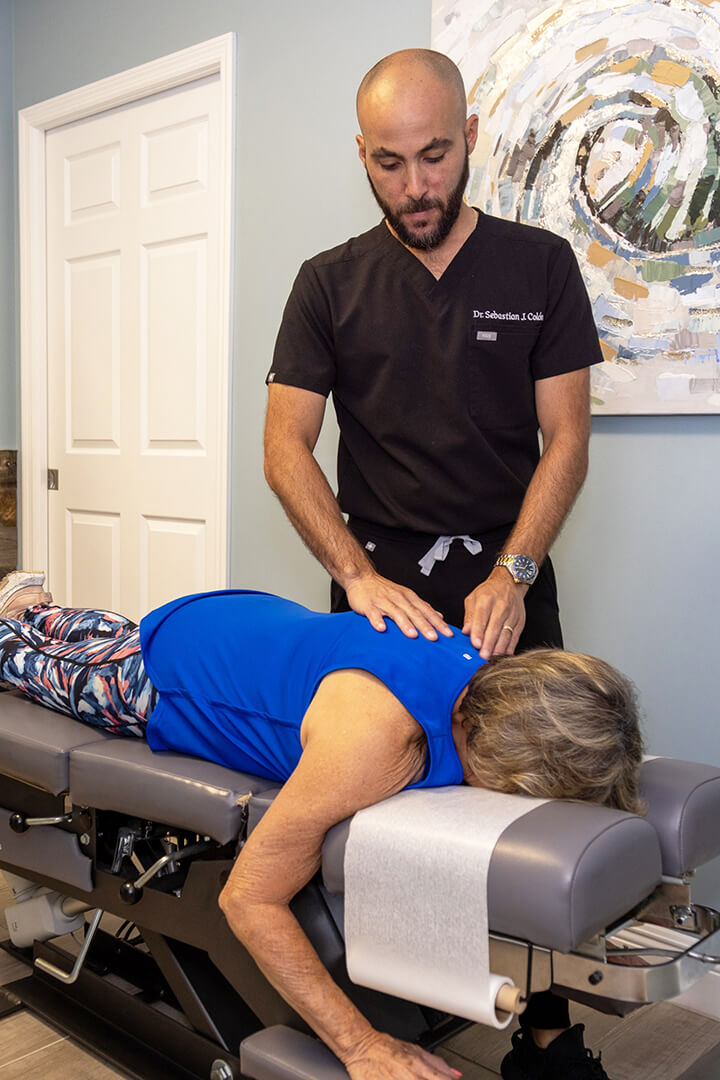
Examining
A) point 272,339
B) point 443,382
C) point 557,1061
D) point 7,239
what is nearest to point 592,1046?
point 557,1061

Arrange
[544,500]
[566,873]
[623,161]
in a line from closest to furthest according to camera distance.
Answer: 1. [566,873]
2. [544,500]
3. [623,161]

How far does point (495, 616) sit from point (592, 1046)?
868mm

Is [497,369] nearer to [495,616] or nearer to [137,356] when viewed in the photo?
[495,616]

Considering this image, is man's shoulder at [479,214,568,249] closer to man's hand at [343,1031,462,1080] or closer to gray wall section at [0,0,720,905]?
gray wall section at [0,0,720,905]

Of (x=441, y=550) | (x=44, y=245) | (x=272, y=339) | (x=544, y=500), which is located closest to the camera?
(x=544, y=500)

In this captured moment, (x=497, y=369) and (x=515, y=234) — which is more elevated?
(x=515, y=234)

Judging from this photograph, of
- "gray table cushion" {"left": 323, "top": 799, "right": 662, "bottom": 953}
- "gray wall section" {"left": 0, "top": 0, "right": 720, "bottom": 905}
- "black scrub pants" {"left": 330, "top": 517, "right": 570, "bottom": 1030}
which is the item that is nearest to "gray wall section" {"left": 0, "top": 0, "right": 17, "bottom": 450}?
"gray wall section" {"left": 0, "top": 0, "right": 720, "bottom": 905}

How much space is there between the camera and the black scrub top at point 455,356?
1858 millimetres

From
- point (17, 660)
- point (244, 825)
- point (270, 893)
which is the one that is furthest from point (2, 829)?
point (270, 893)

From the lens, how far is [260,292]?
295cm

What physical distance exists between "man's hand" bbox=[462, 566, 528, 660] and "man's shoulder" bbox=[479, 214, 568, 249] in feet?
2.13

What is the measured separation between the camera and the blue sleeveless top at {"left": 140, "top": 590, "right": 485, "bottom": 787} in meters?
1.29

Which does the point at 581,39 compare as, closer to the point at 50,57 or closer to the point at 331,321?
the point at 331,321

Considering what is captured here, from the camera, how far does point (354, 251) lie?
1.96m
